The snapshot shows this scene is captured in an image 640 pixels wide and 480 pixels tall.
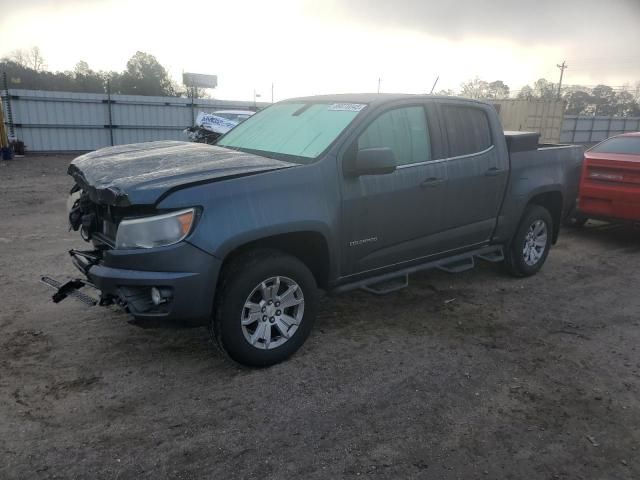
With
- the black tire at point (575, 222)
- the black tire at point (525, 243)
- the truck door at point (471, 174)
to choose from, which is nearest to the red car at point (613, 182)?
the black tire at point (575, 222)

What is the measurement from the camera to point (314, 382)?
11.6ft

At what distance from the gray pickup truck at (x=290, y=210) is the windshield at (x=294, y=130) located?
0.05ft

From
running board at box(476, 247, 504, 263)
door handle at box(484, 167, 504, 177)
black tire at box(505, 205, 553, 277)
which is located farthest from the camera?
black tire at box(505, 205, 553, 277)

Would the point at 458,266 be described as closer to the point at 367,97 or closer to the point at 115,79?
the point at 367,97

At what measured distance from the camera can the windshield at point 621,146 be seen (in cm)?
771

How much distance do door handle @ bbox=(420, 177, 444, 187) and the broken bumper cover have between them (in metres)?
1.97

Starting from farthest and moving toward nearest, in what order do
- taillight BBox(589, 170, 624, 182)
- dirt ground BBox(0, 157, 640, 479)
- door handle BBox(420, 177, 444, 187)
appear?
1. taillight BBox(589, 170, 624, 182)
2. door handle BBox(420, 177, 444, 187)
3. dirt ground BBox(0, 157, 640, 479)

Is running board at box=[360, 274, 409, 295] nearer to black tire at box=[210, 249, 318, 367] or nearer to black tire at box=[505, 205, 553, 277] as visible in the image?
black tire at box=[210, 249, 318, 367]

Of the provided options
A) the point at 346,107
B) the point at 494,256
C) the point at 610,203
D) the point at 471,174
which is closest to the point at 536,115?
the point at 610,203

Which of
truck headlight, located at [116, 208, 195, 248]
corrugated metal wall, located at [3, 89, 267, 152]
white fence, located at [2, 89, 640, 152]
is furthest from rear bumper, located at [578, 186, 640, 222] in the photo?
corrugated metal wall, located at [3, 89, 267, 152]

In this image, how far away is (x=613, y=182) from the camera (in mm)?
7453

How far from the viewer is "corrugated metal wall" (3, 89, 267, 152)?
688 inches

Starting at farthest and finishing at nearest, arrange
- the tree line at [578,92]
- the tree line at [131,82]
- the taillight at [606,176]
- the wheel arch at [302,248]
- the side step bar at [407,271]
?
the tree line at [578,92] < the tree line at [131,82] < the taillight at [606,176] < the side step bar at [407,271] < the wheel arch at [302,248]

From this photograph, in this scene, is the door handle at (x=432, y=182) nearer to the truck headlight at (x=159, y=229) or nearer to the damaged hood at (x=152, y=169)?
the damaged hood at (x=152, y=169)
